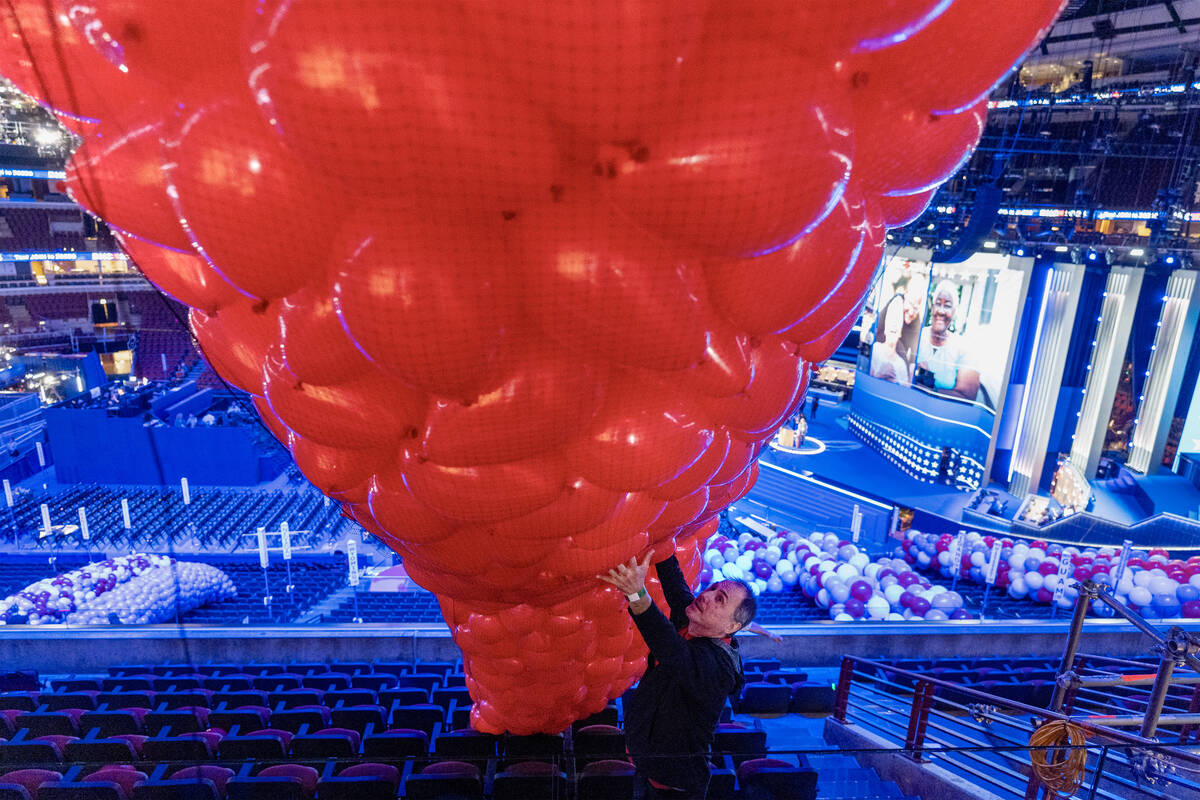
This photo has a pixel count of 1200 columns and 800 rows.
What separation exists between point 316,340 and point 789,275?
98 centimetres

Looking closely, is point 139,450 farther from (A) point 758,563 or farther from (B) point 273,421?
(B) point 273,421

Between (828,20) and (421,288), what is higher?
(828,20)

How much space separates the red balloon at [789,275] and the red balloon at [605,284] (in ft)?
0.27

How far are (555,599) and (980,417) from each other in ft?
45.4

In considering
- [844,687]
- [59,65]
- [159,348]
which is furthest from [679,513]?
[159,348]

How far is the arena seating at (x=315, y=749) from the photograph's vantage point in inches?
86.7

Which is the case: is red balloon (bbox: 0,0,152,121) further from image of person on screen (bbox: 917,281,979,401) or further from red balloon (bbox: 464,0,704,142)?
image of person on screen (bbox: 917,281,979,401)

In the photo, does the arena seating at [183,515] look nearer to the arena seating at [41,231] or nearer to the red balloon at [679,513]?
the red balloon at [679,513]

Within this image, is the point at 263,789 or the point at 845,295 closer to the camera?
the point at 845,295

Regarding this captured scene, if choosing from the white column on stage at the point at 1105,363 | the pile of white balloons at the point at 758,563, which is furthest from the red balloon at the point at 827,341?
the white column on stage at the point at 1105,363

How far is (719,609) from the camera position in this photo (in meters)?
1.81

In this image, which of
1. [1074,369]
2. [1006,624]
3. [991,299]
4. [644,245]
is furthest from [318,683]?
[1074,369]

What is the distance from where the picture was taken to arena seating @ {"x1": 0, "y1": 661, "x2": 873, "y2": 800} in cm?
220

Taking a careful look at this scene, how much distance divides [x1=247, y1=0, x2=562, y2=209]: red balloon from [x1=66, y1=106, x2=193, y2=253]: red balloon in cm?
39
